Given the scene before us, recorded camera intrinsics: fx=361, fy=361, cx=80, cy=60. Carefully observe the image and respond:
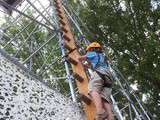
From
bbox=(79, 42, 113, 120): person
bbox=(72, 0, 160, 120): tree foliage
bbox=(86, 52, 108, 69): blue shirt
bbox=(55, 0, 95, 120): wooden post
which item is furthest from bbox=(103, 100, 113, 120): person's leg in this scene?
bbox=(72, 0, 160, 120): tree foliage

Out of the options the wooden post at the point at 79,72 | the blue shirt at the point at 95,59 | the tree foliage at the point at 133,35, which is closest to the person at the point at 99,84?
the blue shirt at the point at 95,59

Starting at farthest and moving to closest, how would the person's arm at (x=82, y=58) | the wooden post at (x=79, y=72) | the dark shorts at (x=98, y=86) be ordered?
the person's arm at (x=82, y=58), the dark shorts at (x=98, y=86), the wooden post at (x=79, y=72)

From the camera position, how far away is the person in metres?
3.81

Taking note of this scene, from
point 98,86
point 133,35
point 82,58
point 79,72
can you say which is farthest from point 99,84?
point 133,35

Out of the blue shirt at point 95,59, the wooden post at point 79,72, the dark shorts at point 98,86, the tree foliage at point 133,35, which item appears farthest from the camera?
the tree foliage at point 133,35

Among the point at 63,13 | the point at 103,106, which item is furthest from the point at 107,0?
the point at 103,106

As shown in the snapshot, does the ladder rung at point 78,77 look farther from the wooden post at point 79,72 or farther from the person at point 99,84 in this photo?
the person at point 99,84

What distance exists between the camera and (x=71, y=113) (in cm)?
401

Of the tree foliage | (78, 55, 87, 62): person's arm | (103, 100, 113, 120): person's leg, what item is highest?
the tree foliage

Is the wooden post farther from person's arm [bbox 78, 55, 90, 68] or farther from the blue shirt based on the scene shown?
the blue shirt

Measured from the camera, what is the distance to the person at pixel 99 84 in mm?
3808

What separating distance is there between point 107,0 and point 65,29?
7.73m

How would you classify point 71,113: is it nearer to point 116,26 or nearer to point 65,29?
point 65,29

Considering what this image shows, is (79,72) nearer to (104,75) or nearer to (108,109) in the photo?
(104,75)
